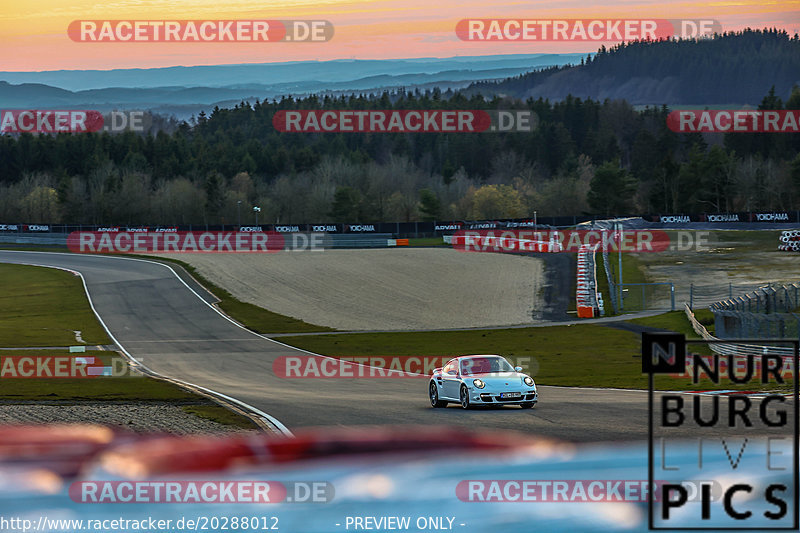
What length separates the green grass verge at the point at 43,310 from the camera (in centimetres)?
4853

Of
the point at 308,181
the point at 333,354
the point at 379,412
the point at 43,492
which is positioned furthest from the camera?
the point at 308,181

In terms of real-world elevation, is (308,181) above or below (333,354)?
above

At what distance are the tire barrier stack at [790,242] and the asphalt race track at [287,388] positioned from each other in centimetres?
4856

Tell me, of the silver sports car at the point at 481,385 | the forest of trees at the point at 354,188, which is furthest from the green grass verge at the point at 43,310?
the forest of trees at the point at 354,188

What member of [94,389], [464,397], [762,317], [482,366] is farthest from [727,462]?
[94,389]

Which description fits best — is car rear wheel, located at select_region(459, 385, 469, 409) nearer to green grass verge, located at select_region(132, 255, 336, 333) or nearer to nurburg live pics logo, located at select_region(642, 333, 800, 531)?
nurburg live pics logo, located at select_region(642, 333, 800, 531)

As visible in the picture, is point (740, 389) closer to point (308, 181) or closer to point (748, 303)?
point (748, 303)

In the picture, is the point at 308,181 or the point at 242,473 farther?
the point at 308,181

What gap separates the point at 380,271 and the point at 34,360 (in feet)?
125

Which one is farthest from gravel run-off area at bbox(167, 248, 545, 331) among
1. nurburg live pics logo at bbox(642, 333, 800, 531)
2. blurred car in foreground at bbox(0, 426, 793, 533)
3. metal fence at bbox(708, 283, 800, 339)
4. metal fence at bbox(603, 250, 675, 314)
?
nurburg live pics logo at bbox(642, 333, 800, 531)

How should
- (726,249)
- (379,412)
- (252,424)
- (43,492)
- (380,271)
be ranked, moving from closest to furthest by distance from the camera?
(43,492), (252,424), (379,412), (380,271), (726,249)

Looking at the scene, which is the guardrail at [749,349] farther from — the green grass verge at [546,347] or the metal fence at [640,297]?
the metal fence at [640,297]

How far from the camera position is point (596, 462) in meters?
14.8

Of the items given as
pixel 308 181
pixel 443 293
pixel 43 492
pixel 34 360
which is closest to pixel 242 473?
pixel 43 492
